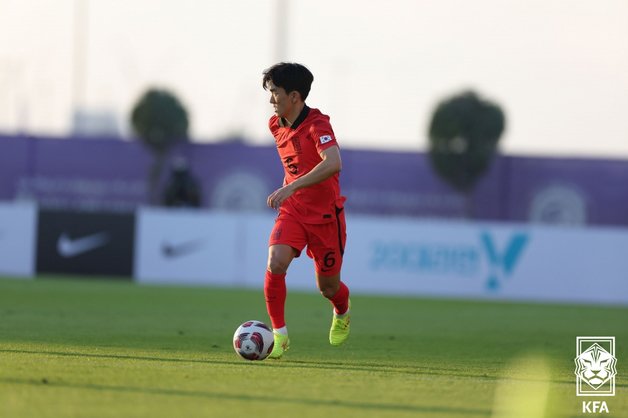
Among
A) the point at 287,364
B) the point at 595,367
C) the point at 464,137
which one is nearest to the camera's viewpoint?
Result: the point at 287,364

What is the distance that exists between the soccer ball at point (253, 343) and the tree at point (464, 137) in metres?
24.9

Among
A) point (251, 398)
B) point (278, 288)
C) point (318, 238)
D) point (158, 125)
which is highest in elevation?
point (158, 125)

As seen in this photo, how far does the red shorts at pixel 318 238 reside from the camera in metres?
9.82

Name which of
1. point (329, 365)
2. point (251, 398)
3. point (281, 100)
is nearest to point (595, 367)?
point (329, 365)

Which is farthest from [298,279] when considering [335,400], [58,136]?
[335,400]

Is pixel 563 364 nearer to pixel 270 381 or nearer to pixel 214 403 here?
pixel 270 381

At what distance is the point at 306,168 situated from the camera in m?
9.98

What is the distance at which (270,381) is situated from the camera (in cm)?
792

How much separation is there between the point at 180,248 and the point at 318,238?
13233mm

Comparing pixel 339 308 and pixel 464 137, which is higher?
pixel 464 137

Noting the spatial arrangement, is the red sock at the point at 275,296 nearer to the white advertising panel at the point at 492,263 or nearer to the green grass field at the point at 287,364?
the green grass field at the point at 287,364

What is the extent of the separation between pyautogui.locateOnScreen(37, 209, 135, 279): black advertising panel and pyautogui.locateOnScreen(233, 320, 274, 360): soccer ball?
Answer: 45.3ft

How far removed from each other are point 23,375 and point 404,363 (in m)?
3.01

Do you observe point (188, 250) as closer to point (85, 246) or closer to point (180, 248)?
point (180, 248)
